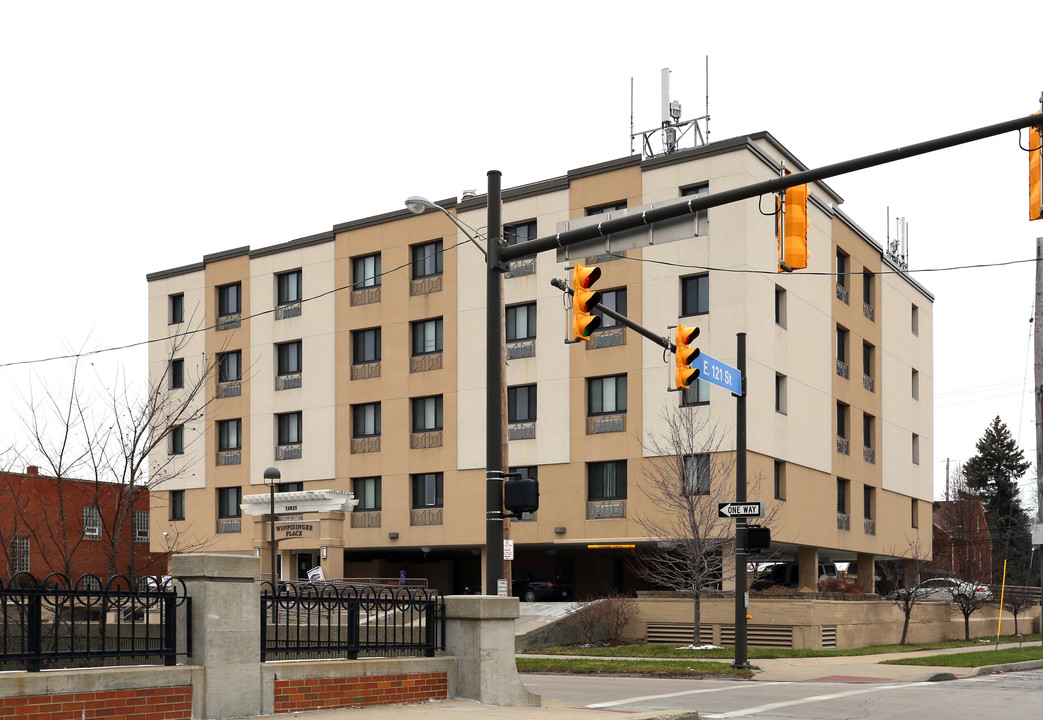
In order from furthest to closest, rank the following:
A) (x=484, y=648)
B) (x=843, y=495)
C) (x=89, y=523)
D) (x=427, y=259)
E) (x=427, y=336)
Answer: (x=843, y=495) → (x=427, y=259) → (x=427, y=336) → (x=89, y=523) → (x=484, y=648)

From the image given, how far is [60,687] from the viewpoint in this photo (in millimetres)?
10422

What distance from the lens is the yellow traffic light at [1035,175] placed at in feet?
38.6

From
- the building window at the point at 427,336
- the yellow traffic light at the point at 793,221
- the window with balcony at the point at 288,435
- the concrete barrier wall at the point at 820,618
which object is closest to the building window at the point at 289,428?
the window with balcony at the point at 288,435

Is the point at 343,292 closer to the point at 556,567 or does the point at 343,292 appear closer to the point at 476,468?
the point at 476,468

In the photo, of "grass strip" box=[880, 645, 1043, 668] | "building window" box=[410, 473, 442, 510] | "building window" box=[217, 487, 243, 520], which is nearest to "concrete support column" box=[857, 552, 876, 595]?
"building window" box=[410, 473, 442, 510]

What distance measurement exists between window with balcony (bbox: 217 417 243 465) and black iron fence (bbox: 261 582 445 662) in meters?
37.6

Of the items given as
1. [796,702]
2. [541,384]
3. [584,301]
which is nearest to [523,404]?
[541,384]

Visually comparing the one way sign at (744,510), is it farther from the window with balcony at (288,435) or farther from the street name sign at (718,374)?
Answer: the window with balcony at (288,435)

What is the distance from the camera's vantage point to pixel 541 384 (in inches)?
1715

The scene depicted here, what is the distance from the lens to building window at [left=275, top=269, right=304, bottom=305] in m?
50.5

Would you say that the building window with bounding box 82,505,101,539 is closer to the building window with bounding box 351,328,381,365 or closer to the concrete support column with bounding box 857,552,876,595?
the building window with bounding box 351,328,381,365

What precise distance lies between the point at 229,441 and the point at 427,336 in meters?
11.5

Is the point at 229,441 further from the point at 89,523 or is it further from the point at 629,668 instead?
the point at 629,668

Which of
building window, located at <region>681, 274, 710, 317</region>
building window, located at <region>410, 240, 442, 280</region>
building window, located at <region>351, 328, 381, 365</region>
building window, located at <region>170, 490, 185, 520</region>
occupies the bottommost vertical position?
building window, located at <region>170, 490, 185, 520</region>
